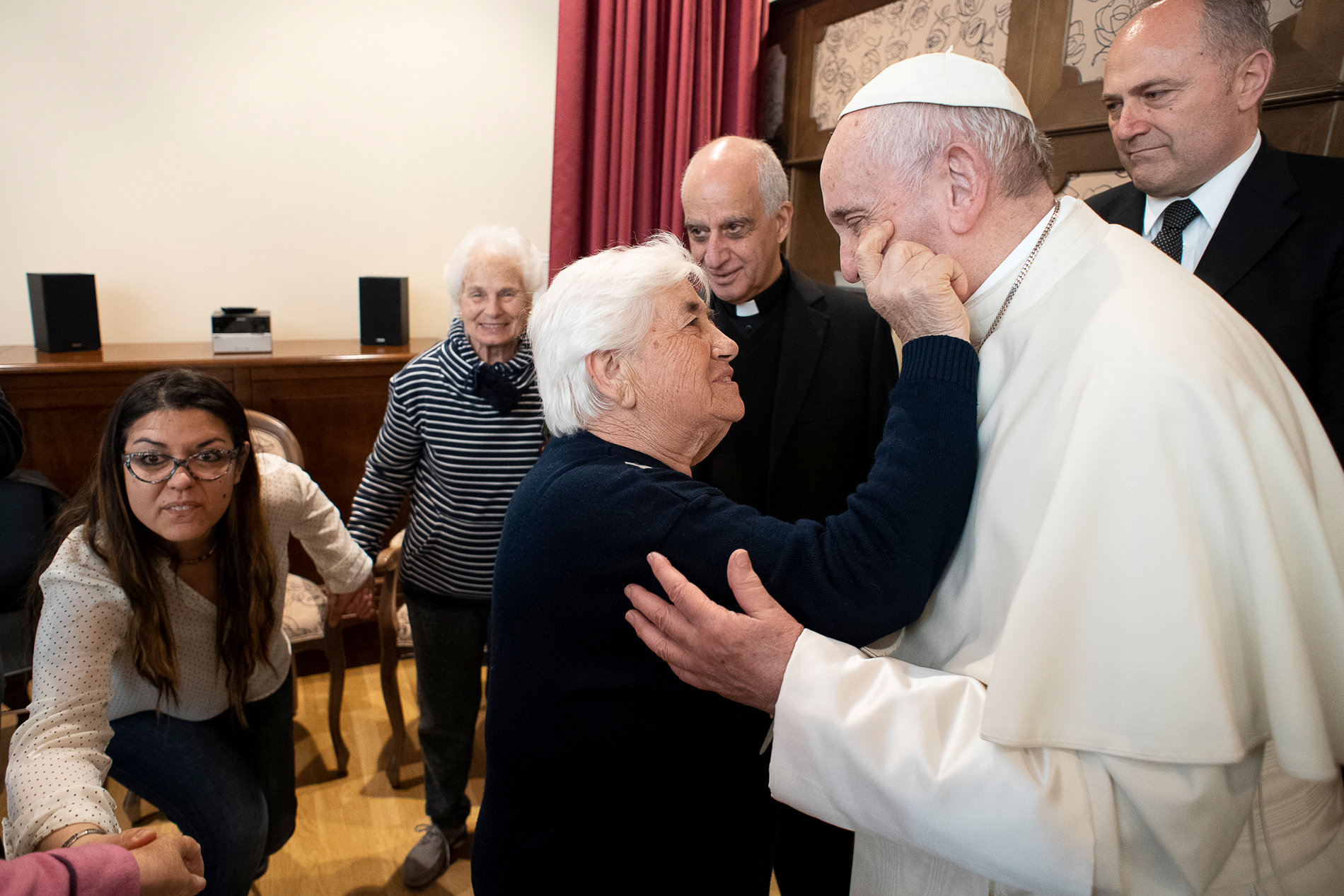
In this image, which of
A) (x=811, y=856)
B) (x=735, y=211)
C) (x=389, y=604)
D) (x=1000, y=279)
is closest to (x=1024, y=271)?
(x=1000, y=279)

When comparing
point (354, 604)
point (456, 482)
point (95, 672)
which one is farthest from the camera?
point (354, 604)

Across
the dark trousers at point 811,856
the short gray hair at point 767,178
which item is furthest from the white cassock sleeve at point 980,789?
the short gray hair at point 767,178

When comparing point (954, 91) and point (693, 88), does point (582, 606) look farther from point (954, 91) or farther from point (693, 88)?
point (693, 88)

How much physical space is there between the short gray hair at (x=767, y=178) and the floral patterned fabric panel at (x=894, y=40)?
71cm

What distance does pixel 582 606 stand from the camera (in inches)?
41.6

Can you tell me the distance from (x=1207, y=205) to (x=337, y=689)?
9.12 ft

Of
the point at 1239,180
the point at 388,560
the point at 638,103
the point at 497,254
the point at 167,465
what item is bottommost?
the point at 388,560

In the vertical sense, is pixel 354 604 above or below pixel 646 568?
below

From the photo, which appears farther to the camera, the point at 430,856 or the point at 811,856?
the point at 430,856

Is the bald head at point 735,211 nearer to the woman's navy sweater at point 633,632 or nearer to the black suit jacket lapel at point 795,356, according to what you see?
the black suit jacket lapel at point 795,356

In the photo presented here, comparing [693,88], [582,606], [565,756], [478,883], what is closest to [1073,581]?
[582,606]

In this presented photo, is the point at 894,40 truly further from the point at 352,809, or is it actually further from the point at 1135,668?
the point at 352,809

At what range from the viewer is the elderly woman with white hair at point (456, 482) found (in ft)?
6.98

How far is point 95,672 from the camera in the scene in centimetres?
149
